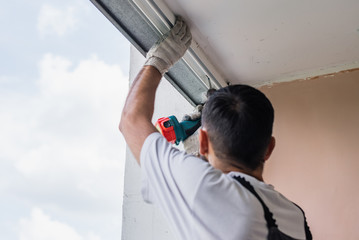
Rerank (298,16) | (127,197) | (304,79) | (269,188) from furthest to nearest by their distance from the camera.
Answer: (127,197) → (304,79) → (298,16) → (269,188)

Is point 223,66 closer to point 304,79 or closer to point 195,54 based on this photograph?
point 195,54

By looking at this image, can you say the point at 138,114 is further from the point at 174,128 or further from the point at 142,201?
the point at 142,201

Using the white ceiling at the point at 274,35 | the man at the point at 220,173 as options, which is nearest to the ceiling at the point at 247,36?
the white ceiling at the point at 274,35

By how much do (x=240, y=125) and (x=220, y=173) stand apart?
12 cm

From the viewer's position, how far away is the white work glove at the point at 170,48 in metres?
1.28

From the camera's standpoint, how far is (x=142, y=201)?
2160mm

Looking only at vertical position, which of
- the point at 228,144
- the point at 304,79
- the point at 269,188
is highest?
the point at 228,144

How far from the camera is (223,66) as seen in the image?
6.12ft

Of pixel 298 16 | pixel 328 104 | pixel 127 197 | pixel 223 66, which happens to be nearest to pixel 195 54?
pixel 223 66

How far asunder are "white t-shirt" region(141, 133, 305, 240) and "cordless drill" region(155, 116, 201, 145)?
1.89 feet

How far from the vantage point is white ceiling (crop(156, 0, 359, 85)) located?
4.70ft

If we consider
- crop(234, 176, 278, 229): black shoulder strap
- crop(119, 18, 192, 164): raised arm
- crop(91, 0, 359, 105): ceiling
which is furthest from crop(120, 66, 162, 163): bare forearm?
crop(91, 0, 359, 105): ceiling

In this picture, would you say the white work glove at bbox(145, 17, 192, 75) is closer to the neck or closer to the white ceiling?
the white ceiling

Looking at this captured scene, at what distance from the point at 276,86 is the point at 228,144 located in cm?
126
